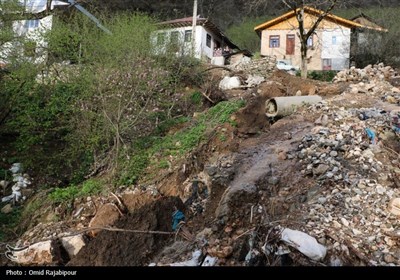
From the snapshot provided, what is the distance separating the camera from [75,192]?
785 centimetres

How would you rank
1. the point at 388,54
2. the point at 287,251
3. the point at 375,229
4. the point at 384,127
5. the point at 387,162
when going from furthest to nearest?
the point at 388,54 < the point at 384,127 < the point at 387,162 < the point at 375,229 < the point at 287,251

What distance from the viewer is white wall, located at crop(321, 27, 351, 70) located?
26.1m

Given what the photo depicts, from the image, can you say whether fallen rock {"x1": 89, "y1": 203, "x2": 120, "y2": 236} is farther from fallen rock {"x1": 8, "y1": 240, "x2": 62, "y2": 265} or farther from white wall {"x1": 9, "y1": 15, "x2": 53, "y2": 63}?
white wall {"x1": 9, "y1": 15, "x2": 53, "y2": 63}

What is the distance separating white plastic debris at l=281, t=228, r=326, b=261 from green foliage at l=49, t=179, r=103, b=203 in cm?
473

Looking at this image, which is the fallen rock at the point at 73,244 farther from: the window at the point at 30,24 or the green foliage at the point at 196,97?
the window at the point at 30,24

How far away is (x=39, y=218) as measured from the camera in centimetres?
745

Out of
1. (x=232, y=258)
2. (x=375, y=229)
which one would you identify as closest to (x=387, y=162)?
(x=375, y=229)

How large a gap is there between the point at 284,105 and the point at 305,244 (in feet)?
17.8

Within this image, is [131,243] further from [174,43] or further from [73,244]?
[174,43]

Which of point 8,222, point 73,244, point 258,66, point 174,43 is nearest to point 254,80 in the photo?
point 258,66

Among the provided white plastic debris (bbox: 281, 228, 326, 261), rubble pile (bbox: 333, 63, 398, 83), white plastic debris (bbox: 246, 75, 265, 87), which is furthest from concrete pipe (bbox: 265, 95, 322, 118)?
white plastic debris (bbox: 281, 228, 326, 261)

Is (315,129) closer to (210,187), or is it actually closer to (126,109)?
(210,187)

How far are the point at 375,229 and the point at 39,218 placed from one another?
6338 mm
